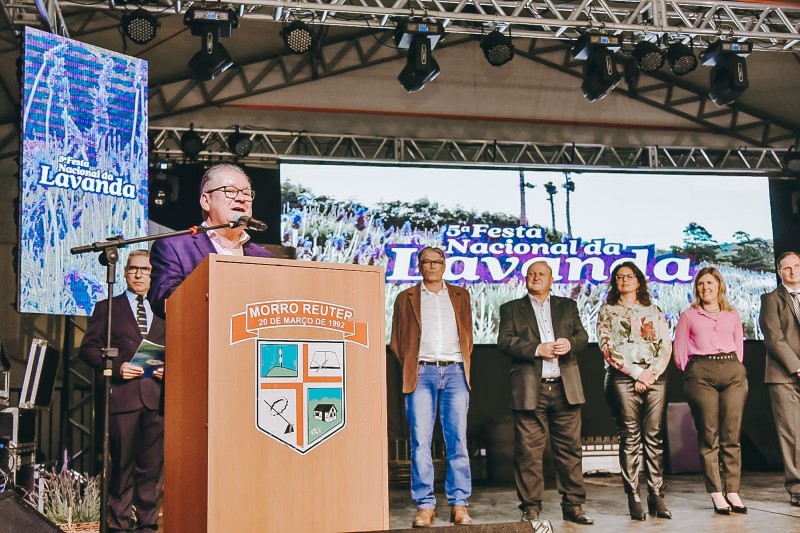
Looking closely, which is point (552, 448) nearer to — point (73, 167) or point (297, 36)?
point (73, 167)

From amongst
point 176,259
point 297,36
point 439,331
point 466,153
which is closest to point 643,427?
point 439,331

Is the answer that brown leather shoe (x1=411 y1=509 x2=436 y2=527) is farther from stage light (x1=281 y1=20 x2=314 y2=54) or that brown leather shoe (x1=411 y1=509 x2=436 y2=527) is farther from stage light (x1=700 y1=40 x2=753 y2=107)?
stage light (x1=700 y1=40 x2=753 y2=107)


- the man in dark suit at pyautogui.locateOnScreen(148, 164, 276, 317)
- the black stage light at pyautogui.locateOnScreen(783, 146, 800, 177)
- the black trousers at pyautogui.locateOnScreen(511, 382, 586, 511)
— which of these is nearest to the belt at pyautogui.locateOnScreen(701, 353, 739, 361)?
the black trousers at pyautogui.locateOnScreen(511, 382, 586, 511)

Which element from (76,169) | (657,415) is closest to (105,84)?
(76,169)

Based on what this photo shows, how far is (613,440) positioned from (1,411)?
594 cm

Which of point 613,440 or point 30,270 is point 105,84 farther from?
point 613,440

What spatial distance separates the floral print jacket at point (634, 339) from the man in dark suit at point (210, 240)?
11.5ft

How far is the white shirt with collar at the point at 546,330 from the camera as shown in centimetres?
557

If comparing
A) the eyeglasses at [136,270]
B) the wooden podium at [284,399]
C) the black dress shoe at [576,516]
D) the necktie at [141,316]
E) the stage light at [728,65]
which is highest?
the stage light at [728,65]

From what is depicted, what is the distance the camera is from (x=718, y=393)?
5785 mm

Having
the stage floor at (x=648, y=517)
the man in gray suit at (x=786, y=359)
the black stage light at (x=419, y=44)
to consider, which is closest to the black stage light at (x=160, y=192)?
the black stage light at (x=419, y=44)

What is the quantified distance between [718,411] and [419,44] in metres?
3.83

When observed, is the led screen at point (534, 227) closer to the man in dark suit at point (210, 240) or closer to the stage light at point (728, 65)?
the stage light at point (728, 65)

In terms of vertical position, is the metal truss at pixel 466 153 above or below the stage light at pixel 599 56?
below
